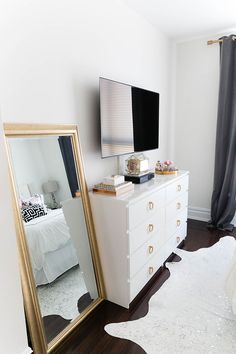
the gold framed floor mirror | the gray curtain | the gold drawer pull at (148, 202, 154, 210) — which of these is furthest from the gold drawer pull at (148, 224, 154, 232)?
the gray curtain

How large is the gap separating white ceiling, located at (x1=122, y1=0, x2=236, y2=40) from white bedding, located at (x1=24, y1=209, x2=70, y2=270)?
200 centimetres

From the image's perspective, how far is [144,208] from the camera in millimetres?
1926

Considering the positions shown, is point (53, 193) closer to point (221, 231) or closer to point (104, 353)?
point (104, 353)

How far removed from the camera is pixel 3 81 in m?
1.37

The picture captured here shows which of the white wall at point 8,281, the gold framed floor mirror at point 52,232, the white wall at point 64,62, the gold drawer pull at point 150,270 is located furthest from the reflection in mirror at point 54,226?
the white wall at point 8,281

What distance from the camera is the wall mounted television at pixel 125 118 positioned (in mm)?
1970

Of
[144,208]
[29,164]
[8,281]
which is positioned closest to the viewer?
[8,281]

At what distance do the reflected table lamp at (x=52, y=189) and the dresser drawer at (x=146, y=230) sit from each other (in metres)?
0.57

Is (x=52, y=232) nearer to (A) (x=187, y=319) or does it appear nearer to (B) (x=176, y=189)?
(A) (x=187, y=319)

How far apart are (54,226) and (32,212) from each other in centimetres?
21

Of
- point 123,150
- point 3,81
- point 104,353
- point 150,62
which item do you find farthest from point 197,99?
point 104,353

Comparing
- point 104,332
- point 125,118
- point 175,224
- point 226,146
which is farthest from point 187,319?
point 226,146

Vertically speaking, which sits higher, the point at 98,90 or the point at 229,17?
the point at 229,17

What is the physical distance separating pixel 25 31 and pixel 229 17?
2.22 m
